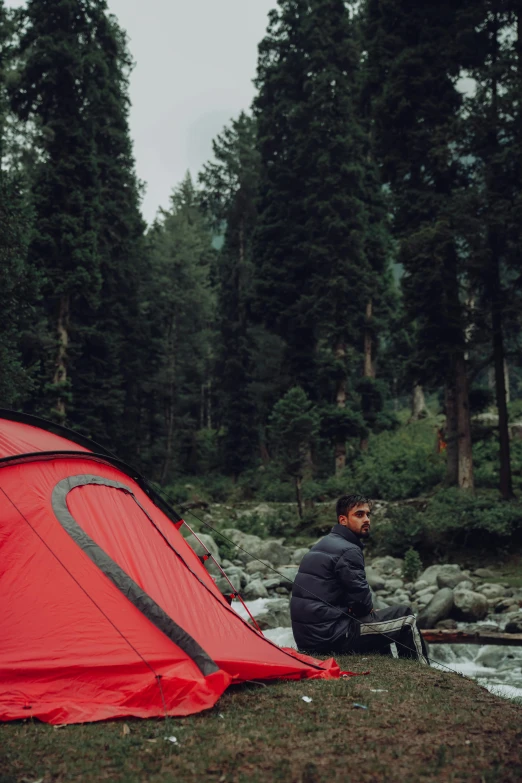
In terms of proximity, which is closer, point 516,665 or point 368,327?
point 516,665

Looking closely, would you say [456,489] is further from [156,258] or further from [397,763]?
[156,258]

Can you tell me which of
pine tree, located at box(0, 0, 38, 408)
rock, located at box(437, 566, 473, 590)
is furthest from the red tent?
pine tree, located at box(0, 0, 38, 408)

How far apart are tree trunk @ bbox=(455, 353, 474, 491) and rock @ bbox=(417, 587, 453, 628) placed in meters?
7.31

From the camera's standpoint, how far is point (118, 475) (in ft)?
18.9

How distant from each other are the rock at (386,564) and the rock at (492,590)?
7.87 ft

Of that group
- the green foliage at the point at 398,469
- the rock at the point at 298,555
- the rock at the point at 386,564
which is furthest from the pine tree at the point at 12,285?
the green foliage at the point at 398,469

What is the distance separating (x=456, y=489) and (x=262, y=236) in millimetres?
14530

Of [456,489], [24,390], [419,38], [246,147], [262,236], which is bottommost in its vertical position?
[456,489]

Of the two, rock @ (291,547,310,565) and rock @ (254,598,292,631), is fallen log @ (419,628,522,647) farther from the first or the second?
rock @ (291,547,310,565)

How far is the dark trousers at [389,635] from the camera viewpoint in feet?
19.1

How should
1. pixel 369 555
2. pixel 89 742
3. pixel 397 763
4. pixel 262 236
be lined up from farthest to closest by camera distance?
1. pixel 262 236
2. pixel 369 555
3. pixel 89 742
4. pixel 397 763

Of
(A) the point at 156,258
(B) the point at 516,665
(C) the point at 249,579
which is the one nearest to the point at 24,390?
(C) the point at 249,579

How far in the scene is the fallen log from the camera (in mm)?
7953

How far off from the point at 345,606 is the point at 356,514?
0.79 meters
